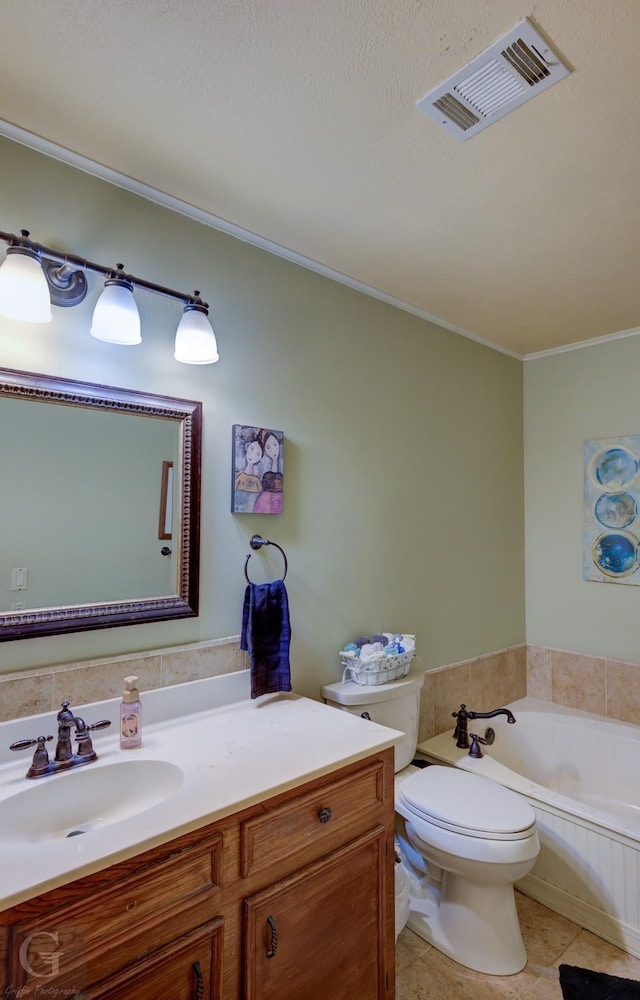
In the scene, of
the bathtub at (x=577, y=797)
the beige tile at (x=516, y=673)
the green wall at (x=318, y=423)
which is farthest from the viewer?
the beige tile at (x=516, y=673)

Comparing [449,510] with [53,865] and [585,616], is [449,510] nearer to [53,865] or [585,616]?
[585,616]

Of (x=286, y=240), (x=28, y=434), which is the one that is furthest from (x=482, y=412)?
(x=28, y=434)

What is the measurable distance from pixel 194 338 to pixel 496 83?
1.02 meters

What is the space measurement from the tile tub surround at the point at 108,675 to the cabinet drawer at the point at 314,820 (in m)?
0.58

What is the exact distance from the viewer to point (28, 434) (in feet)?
4.62

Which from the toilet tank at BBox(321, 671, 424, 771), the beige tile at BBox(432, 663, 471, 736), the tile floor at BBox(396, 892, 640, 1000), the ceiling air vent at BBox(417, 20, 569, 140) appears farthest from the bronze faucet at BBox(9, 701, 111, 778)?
the ceiling air vent at BBox(417, 20, 569, 140)

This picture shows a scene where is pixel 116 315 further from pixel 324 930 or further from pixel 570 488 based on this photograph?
pixel 570 488

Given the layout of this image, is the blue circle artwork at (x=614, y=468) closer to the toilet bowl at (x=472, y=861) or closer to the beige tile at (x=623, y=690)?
the beige tile at (x=623, y=690)

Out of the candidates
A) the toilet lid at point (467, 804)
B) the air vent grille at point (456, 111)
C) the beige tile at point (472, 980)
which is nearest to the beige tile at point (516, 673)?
the toilet lid at point (467, 804)

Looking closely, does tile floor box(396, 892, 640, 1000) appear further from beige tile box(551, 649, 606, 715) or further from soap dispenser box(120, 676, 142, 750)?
soap dispenser box(120, 676, 142, 750)

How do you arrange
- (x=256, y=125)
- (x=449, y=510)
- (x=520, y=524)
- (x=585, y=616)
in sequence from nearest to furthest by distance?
(x=256, y=125), (x=449, y=510), (x=585, y=616), (x=520, y=524)

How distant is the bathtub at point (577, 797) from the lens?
1896mm

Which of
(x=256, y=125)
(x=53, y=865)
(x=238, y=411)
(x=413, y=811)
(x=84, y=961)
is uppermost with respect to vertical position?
(x=256, y=125)

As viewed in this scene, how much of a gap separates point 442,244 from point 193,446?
3.96ft
